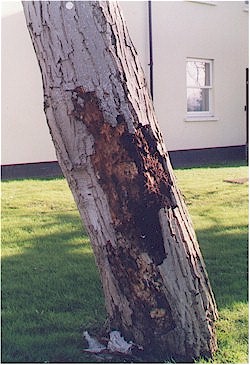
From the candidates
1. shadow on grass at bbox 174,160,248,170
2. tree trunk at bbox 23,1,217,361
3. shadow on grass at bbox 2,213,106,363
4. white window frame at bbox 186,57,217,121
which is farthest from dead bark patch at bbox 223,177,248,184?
tree trunk at bbox 23,1,217,361

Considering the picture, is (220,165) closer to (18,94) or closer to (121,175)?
(18,94)

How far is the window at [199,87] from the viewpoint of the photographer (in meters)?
14.6

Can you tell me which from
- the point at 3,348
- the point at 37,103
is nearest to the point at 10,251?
the point at 3,348

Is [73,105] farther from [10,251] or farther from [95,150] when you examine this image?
[10,251]

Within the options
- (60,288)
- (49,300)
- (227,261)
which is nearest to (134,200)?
(49,300)

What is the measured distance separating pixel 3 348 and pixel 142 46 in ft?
34.6

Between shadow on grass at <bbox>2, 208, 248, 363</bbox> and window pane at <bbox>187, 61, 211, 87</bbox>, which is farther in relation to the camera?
window pane at <bbox>187, 61, 211, 87</bbox>

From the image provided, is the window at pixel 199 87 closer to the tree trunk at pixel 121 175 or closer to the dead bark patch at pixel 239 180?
the dead bark patch at pixel 239 180

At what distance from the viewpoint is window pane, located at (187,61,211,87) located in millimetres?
14609

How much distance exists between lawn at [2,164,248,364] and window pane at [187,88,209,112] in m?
6.24

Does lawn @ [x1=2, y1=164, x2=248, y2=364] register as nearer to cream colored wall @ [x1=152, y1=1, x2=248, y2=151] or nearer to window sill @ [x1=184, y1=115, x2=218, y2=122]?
cream colored wall @ [x1=152, y1=1, x2=248, y2=151]

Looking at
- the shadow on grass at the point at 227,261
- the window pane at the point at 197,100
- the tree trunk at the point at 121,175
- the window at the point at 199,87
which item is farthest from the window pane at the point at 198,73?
the tree trunk at the point at 121,175

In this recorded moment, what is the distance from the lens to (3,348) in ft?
11.7

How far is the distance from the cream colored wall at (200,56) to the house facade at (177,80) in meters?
0.02
